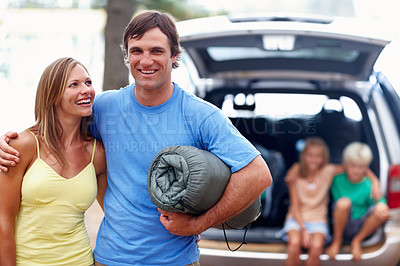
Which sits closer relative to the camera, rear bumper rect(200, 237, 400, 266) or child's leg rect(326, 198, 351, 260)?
rear bumper rect(200, 237, 400, 266)

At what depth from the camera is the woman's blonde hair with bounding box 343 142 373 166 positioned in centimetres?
387

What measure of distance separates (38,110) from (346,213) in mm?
2482

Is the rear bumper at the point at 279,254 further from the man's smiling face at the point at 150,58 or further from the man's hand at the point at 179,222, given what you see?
the man's smiling face at the point at 150,58

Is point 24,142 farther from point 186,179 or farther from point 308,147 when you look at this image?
point 308,147

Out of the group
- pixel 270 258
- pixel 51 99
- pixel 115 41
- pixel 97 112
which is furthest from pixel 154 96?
pixel 115 41

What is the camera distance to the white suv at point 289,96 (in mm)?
3359

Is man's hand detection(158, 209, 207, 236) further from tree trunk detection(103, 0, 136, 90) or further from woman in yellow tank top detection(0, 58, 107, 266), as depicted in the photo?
tree trunk detection(103, 0, 136, 90)

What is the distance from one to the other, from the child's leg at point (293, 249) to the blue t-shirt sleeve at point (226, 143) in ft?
4.83

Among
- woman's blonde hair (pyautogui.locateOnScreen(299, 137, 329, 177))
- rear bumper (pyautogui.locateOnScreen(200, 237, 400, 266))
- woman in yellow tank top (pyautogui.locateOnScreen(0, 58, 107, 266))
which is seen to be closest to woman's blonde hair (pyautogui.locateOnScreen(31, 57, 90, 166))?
woman in yellow tank top (pyautogui.locateOnScreen(0, 58, 107, 266))

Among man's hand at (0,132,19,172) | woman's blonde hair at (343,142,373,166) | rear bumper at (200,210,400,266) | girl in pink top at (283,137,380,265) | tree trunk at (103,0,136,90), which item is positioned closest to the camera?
man's hand at (0,132,19,172)

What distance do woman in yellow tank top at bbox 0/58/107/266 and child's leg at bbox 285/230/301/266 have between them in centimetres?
152

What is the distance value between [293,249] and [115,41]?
3658 millimetres

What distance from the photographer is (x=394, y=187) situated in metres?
3.45

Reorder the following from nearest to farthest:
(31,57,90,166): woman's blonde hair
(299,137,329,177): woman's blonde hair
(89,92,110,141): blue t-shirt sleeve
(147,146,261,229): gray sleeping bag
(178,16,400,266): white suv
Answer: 1. (147,146,261,229): gray sleeping bag
2. (31,57,90,166): woman's blonde hair
3. (89,92,110,141): blue t-shirt sleeve
4. (178,16,400,266): white suv
5. (299,137,329,177): woman's blonde hair
